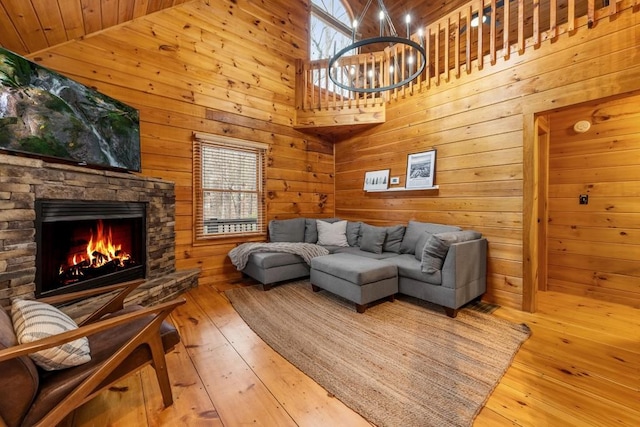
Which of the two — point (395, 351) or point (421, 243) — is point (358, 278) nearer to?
point (395, 351)

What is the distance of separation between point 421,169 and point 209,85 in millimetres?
3107

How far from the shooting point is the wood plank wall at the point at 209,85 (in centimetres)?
307

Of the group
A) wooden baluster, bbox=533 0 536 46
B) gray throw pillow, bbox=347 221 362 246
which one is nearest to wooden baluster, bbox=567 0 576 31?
wooden baluster, bbox=533 0 536 46

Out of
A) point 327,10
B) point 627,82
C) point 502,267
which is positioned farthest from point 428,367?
point 327,10

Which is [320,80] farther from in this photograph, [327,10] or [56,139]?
[56,139]

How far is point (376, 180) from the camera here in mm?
4223

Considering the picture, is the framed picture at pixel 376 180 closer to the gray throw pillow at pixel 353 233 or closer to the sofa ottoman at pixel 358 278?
the gray throw pillow at pixel 353 233

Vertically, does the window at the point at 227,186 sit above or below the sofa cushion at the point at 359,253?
above

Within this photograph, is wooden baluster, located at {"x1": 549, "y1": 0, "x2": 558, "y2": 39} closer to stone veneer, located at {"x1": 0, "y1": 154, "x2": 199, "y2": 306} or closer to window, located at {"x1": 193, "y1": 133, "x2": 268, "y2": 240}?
window, located at {"x1": 193, "y1": 133, "x2": 268, "y2": 240}

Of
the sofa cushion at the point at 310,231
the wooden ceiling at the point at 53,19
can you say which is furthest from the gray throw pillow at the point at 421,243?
the wooden ceiling at the point at 53,19

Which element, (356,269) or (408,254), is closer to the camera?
(356,269)

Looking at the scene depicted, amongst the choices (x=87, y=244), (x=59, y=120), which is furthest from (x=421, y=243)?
(x=59, y=120)

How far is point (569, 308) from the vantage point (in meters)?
2.72

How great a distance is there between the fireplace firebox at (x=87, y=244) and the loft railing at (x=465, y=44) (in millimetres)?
3065
